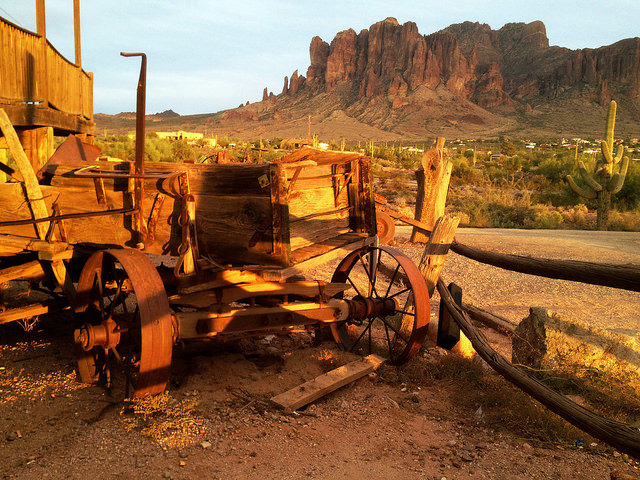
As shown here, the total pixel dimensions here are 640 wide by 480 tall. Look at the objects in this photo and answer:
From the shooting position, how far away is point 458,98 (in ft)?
347

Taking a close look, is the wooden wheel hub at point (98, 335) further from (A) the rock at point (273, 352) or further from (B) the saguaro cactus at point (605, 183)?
(B) the saguaro cactus at point (605, 183)

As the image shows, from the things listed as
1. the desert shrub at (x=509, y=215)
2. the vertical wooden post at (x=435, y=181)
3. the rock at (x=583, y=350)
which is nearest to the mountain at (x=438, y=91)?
the desert shrub at (x=509, y=215)

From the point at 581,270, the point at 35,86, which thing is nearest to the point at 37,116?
the point at 35,86

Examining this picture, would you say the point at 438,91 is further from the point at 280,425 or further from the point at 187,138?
the point at 280,425

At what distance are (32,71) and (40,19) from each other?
86cm

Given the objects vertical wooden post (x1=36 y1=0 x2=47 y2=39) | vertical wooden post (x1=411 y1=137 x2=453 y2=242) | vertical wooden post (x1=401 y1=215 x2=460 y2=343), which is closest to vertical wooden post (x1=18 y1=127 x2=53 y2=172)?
vertical wooden post (x1=36 y1=0 x2=47 y2=39)

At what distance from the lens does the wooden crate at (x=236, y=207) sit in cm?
309

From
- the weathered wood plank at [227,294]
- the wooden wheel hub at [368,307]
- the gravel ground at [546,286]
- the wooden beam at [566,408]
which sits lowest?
the gravel ground at [546,286]

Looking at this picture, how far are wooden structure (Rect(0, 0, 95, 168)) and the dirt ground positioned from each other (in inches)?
155

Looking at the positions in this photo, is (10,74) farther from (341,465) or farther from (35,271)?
(341,465)

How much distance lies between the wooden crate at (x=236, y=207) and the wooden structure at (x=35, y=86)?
3893 millimetres

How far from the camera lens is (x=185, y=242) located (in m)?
3.13

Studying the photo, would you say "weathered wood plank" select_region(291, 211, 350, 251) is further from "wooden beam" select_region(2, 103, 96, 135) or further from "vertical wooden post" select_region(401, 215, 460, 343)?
"wooden beam" select_region(2, 103, 96, 135)

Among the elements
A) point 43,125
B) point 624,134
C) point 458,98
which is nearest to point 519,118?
point 458,98
